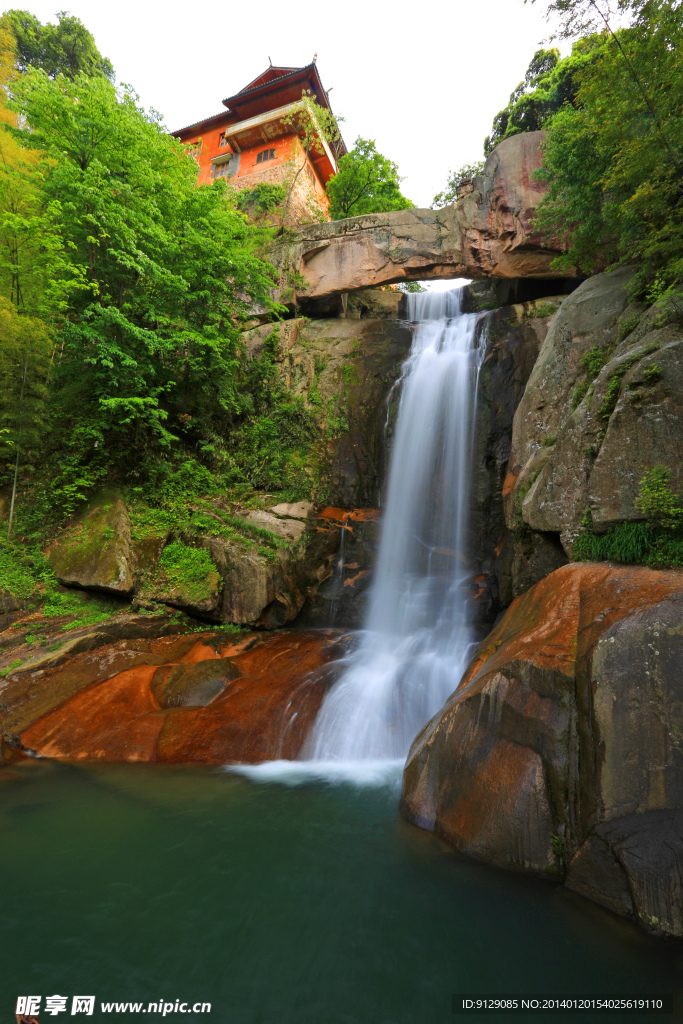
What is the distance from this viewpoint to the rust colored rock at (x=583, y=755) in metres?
3.39

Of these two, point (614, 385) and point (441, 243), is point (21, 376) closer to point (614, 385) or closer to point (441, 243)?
point (614, 385)

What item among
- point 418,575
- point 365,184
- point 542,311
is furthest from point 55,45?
point 418,575

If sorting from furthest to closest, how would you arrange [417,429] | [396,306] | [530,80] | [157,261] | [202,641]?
[396,306] → [530,80] → [417,429] → [157,261] → [202,641]

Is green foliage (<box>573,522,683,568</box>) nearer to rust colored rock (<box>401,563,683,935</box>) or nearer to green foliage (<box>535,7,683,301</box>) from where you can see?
rust colored rock (<box>401,563,683,935</box>)

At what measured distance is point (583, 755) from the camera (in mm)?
3793

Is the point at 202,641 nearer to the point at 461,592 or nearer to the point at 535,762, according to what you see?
the point at 461,592

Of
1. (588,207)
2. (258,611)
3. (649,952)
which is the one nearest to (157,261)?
(258,611)

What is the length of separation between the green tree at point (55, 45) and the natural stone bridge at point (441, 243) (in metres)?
22.0

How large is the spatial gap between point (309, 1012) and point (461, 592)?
24.9 ft

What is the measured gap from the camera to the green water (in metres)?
3.04

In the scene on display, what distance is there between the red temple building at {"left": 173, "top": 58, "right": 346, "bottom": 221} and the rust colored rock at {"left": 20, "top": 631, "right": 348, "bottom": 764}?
22296mm

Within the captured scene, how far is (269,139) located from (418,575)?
26.4m

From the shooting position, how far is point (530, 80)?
55.4 feet

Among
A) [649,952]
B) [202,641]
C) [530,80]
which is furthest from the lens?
[530,80]
